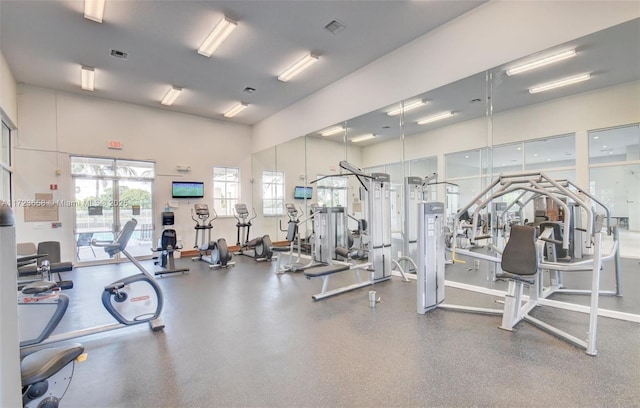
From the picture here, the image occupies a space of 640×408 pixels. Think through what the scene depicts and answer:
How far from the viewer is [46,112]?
21.7 feet

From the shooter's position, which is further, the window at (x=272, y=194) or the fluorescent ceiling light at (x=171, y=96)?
the window at (x=272, y=194)

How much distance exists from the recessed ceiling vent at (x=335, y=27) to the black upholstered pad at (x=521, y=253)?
403 cm

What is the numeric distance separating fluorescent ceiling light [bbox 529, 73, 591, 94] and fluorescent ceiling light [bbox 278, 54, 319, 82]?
410 centimetres

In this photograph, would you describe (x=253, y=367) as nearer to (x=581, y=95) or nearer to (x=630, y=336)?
(x=630, y=336)

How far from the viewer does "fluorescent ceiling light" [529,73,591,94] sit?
4629 mm

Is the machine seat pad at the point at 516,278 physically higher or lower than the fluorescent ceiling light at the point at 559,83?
lower

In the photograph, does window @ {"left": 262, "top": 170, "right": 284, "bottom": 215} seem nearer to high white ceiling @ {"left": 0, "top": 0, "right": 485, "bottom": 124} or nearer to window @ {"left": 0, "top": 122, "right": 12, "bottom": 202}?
high white ceiling @ {"left": 0, "top": 0, "right": 485, "bottom": 124}

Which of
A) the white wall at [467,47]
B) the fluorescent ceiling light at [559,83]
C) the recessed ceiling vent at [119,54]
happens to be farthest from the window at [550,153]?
the recessed ceiling vent at [119,54]

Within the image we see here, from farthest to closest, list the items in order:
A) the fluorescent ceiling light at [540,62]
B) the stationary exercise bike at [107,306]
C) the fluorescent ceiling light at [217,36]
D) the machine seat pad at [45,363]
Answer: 1. the fluorescent ceiling light at [217,36]
2. the fluorescent ceiling light at [540,62]
3. the stationary exercise bike at [107,306]
4. the machine seat pad at [45,363]

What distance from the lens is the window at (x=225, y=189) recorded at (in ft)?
30.3

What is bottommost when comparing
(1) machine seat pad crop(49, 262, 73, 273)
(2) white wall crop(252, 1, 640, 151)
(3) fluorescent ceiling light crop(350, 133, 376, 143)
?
(1) machine seat pad crop(49, 262, 73, 273)

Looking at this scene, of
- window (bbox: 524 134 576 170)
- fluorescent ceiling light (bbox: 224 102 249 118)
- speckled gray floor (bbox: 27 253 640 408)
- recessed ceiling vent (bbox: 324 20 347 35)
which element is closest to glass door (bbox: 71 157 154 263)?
fluorescent ceiling light (bbox: 224 102 249 118)

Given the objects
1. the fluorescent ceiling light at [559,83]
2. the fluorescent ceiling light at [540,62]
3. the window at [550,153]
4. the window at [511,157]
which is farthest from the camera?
the window at [511,157]

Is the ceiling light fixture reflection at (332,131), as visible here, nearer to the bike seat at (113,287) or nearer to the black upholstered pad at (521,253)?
the black upholstered pad at (521,253)
